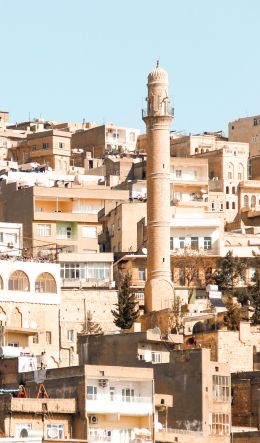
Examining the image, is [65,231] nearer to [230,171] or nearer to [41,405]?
[230,171]

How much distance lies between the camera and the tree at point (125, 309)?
60031 millimetres

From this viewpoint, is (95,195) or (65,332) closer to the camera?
(65,332)

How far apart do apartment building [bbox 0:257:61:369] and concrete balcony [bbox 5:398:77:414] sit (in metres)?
15.7

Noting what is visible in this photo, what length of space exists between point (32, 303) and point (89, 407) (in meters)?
17.5

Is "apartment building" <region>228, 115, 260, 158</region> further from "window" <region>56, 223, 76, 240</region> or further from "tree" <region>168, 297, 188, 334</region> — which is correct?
"tree" <region>168, 297, 188, 334</region>

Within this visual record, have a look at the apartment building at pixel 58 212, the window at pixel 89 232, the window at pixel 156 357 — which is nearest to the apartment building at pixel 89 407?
the window at pixel 156 357

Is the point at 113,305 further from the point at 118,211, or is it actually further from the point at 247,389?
the point at 247,389

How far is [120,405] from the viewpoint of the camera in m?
42.4

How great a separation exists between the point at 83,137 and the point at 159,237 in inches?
1388

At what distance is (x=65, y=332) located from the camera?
59.9 m

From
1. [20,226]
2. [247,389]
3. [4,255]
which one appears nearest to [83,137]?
[20,226]

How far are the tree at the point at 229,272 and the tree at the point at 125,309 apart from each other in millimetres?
5630

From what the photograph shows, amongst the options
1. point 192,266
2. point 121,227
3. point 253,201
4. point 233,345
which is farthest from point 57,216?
point 253,201

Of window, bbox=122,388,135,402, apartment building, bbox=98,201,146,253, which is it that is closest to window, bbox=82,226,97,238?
apartment building, bbox=98,201,146,253
